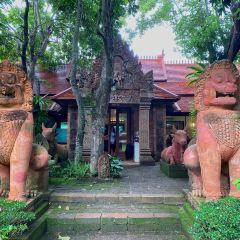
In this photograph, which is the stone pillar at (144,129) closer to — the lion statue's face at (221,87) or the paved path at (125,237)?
the paved path at (125,237)

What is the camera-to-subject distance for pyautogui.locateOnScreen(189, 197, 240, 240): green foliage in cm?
273

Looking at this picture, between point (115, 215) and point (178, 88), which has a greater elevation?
point (178, 88)

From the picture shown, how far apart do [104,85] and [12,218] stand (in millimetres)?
5074

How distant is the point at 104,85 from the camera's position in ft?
24.9

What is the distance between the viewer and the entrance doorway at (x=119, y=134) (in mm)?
13719

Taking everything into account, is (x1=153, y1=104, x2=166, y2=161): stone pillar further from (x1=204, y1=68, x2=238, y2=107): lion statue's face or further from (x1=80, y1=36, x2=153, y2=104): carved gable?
(x1=204, y1=68, x2=238, y2=107): lion statue's face

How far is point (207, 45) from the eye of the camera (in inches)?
404

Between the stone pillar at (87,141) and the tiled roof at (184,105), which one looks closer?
the stone pillar at (87,141)

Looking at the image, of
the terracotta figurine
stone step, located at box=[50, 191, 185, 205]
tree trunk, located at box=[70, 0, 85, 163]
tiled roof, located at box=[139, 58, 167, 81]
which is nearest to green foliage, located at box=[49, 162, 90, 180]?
tree trunk, located at box=[70, 0, 85, 163]

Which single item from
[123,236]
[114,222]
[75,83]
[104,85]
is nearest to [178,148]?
[104,85]

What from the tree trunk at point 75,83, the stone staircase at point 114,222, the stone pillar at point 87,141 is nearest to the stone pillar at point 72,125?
the stone pillar at point 87,141

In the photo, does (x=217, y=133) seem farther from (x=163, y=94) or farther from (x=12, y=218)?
(x=163, y=94)

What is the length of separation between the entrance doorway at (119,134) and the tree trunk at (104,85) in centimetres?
591

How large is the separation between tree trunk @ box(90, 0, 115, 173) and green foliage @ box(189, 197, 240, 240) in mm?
4687
